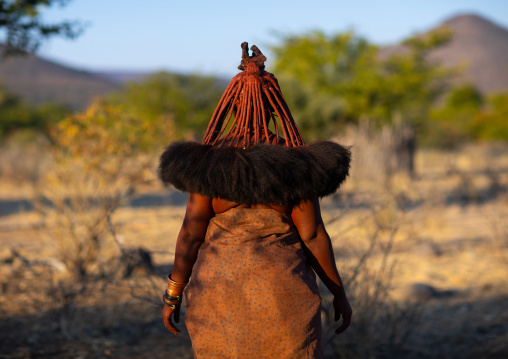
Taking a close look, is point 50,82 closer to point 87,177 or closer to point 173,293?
point 87,177

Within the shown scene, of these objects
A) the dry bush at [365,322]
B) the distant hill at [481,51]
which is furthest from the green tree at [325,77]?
the distant hill at [481,51]

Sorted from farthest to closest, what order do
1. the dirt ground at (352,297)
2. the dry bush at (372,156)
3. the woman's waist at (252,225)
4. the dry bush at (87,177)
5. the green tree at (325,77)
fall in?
the green tree at (325,77) → the dry bush at (372,156) → the dry bush at (87,177) → the dirt ground at (352,297) → the woman's waist at (252,225)

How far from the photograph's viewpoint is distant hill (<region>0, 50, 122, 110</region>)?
53594mm

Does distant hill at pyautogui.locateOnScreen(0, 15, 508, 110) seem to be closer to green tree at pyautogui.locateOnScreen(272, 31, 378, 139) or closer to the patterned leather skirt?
green tree at pyautogui.locateOnScreen(272, 31, 378, 139)

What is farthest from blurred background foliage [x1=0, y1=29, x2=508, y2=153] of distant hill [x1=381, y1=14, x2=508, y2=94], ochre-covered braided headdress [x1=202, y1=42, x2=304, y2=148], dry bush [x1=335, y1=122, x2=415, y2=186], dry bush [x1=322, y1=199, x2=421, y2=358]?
distant hill [x1=381, y1=14, x2=508, y2=94]

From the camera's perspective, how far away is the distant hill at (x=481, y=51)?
90613 millimetres

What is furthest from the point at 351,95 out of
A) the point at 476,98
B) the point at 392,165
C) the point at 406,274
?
the point at 476,98

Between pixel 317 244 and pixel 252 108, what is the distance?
57cm

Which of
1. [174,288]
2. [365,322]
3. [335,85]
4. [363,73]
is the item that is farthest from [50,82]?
[174,288]

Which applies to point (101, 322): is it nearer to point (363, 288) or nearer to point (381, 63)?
point (363, 288)

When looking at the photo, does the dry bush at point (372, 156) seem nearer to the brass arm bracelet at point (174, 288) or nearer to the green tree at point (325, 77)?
the green tree at point (325, 77)

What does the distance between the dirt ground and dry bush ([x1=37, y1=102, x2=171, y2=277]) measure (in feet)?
0.74

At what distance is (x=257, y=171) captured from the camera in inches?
68.4

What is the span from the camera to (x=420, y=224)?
8.62 m
